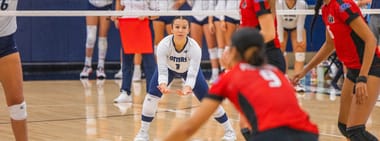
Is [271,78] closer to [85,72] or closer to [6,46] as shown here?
[6,46]

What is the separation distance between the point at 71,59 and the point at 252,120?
11.9 meters

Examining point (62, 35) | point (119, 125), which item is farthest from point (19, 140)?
point (62, 35)

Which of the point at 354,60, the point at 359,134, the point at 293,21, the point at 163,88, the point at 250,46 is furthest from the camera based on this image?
the point at 293,21

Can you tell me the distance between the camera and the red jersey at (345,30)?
572 cm

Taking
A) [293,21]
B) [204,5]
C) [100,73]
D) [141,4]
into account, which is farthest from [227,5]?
[100,73]

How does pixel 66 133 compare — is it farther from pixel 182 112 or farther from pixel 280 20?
pixel 280 20

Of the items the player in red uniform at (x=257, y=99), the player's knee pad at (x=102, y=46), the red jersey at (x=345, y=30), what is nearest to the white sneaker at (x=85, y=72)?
the player's knee pad at (x=102, y=46)

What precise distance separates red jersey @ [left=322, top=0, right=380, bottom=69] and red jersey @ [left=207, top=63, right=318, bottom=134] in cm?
173

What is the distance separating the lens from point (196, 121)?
4086 millimetres

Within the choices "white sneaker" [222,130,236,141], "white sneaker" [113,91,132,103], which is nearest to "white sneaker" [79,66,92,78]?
"white sneaker" [113,91,132,103]

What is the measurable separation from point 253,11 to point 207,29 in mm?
7819

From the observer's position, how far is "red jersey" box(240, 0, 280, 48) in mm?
5980

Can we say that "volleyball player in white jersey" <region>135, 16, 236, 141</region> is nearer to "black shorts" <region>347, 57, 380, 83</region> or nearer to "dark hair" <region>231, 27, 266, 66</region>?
"black shorts" <region>347, 57, 380, 83</region>

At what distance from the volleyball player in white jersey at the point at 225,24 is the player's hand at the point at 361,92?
7.46 meters
